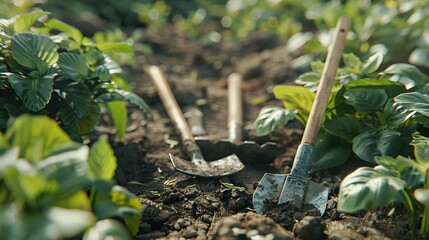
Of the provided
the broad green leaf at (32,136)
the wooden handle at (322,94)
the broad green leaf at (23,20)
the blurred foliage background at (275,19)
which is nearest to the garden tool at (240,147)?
the wooden handle at (322,94)

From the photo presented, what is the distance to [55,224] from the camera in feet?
4.42

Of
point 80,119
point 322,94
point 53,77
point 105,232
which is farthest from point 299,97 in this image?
point 105,232

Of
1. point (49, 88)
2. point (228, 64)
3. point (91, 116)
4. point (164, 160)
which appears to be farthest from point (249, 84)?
point (49, 88)

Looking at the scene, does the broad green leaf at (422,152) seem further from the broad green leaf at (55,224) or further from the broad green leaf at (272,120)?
the broad green leaf at (55,224)

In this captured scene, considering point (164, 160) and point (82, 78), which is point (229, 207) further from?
point (82, 78)

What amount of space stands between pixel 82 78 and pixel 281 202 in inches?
47.7

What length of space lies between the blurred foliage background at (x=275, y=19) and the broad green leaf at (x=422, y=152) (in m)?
1.76

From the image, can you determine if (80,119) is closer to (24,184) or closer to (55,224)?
(24,184)

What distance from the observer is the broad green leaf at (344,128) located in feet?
9.04

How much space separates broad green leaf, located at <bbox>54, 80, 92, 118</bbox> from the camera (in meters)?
2.60

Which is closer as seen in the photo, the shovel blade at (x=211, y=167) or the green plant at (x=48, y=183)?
the green plant at (x=48, y=183)

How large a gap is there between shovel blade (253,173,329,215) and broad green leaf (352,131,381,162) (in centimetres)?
25

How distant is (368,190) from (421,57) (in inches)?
82.7

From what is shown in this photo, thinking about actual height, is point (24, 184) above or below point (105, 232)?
above
